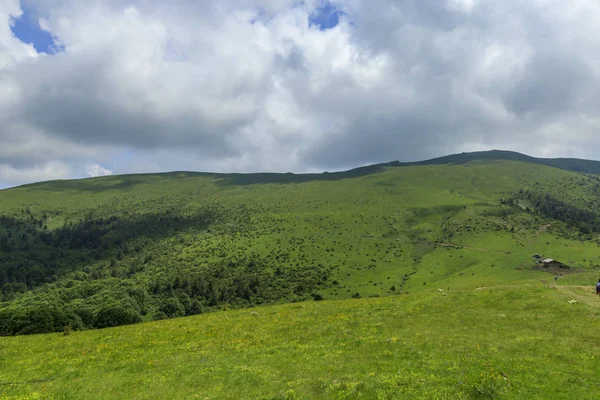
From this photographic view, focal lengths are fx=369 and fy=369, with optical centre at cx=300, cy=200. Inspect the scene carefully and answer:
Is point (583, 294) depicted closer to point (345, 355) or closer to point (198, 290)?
point (345, 355)

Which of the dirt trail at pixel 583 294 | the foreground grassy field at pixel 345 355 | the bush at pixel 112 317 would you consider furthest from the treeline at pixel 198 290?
the dirt trail at pixel 583 294

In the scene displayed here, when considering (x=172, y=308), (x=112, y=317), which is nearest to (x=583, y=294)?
(x=112, y=317)

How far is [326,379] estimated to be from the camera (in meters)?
21.0

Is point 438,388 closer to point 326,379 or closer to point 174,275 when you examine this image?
point 326,379

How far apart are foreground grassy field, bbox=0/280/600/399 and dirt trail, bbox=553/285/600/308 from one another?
10 centimetres

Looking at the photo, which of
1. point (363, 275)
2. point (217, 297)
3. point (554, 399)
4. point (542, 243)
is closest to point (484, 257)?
point (542, 243)

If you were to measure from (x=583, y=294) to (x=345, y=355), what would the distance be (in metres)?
30.1

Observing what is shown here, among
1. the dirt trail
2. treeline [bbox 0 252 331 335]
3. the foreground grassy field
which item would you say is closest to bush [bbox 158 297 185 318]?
treeline [bbox 0 252 331 335]

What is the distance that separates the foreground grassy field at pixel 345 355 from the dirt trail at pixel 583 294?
10cm

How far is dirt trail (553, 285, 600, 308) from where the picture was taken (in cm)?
3528

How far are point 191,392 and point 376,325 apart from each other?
17.6 meters

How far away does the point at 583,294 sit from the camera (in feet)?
128

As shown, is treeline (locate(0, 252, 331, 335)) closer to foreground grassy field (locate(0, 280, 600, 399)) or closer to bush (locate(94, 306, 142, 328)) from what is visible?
bush (locate(94, 306, 142, 328))

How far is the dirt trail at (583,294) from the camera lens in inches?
1389
